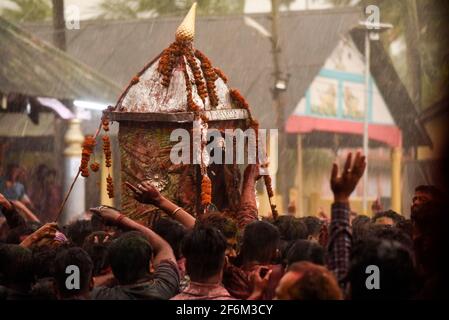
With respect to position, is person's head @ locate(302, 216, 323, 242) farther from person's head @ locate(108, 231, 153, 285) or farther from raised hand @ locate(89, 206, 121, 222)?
person's head @ locate(108, 231, 153, 285)

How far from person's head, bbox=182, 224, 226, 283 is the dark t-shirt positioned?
298mm

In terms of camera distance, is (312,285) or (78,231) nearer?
(312,285)

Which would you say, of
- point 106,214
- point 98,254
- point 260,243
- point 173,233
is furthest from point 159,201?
point 260,243

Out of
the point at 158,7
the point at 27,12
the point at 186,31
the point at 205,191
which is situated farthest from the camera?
the point at 27,12

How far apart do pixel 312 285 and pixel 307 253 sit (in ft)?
3.31

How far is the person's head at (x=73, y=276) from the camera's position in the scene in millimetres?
5465

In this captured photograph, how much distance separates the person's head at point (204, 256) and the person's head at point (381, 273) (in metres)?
0.78

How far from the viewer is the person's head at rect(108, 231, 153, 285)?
220 inches

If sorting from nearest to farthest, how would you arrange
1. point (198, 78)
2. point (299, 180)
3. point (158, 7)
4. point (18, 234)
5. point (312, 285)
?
point (312, 285) < point (18, 234) < point (198, 78) < point (158, 7) < point (299, 180)

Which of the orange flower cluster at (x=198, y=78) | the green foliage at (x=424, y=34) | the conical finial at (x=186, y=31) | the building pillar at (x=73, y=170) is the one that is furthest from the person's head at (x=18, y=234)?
the green foliage at (x=424, y=34)

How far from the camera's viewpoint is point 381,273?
486 cm

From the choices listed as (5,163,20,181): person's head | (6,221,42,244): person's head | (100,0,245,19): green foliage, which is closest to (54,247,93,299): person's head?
(6,221,42,244): person's head

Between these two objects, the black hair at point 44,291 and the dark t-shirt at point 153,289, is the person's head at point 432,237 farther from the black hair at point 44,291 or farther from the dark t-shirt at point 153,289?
the black hair at point 44,291

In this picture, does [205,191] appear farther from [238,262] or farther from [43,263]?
[43,263]
